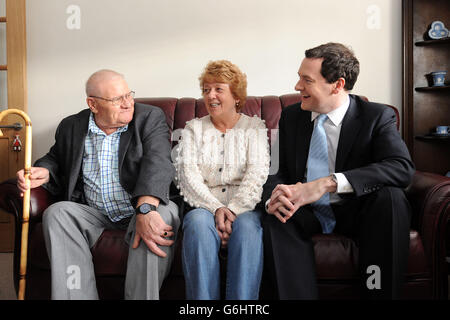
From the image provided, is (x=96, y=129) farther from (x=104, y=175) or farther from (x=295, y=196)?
(x=295, y=196)

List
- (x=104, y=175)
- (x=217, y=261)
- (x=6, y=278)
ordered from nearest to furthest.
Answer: (x=217, y=261)
(x=104, y=175)
(x=6, y=278)

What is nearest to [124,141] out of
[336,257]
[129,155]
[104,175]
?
[129,155]

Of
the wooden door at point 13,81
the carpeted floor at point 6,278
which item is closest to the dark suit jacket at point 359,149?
the carpeted floor at point 6,278

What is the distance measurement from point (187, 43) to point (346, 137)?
1.47m

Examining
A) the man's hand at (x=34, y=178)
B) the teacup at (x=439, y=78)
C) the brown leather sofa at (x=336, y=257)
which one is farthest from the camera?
the teacup at (x=439, y=78)

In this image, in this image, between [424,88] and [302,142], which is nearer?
[302,142]

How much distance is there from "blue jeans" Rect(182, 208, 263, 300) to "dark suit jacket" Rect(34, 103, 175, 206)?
0.27 m

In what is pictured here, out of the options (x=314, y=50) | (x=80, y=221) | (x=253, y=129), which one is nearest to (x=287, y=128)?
(x=253, y=129)

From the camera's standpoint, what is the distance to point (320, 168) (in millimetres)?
1609

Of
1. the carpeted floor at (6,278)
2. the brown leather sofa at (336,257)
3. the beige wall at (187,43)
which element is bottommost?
the carpeted floor at (6,278)

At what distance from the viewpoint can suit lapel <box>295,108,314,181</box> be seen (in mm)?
1653

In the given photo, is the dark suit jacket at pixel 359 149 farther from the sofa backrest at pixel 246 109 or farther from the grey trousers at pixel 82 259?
the grey trousers at pixel 82 259

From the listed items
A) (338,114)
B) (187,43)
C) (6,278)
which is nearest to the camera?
(338,114)

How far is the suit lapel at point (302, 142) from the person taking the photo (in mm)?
1653
